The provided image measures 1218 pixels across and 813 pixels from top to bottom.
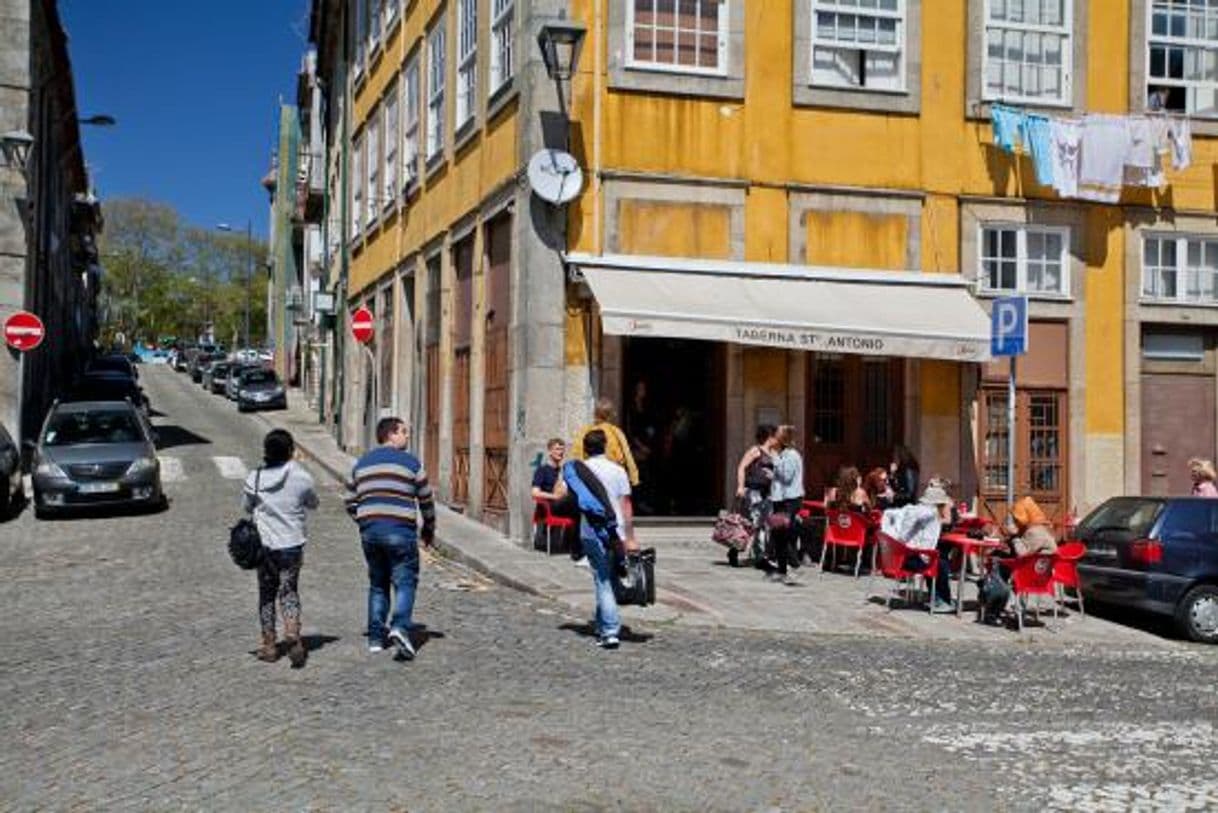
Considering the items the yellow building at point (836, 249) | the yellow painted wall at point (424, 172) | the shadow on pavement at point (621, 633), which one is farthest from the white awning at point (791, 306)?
the shadow on pavement at point (621, 633)

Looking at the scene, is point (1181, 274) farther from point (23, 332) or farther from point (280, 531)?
point (23, 332)

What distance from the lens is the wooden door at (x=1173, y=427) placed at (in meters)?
19.4

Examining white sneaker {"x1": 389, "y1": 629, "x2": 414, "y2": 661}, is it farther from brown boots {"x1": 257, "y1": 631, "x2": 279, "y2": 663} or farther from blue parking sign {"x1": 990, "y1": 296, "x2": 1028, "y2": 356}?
blue parking sign {"x1": 990, "y1": 296, "x2": 1028, "y2": 356}

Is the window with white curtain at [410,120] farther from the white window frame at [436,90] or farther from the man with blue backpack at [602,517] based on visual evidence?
the man with blue backpack at [602,517]

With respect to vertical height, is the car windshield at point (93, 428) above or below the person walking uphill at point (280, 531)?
above

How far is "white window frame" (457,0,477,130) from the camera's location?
21.2 meters

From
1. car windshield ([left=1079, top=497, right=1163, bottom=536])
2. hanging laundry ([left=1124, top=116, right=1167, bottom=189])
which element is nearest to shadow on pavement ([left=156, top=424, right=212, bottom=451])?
hanging laundry ([left=1124, top=116, right=1167, bottom=189])

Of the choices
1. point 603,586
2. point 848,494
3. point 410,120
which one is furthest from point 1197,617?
point 410,120

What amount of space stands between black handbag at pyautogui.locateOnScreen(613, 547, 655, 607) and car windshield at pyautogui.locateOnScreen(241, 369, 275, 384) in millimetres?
36761

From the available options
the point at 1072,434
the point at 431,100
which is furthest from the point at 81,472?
the point at 1072,434

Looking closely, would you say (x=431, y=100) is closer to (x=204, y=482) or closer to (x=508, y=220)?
(x=508, y=220)

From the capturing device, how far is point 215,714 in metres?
8.41

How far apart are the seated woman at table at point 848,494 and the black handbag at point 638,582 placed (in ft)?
12.4

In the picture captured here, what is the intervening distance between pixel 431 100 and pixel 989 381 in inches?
434
